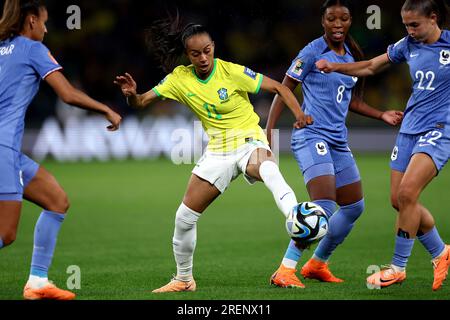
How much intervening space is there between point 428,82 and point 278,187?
59.3 inches

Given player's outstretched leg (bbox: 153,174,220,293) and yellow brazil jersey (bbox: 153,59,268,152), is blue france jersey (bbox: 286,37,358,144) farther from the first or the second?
player's outstretched leg (bbox: 153,174,220,293)

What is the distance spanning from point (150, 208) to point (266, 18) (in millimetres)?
6391

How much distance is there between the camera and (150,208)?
14.3m

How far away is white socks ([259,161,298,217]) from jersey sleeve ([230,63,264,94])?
632mm

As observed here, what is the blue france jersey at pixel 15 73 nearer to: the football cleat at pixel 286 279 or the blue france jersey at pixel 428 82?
the football cleat at pixel 286 279

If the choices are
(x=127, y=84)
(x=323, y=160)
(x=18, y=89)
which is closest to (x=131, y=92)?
(x=127, y=84)

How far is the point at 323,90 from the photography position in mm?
7461

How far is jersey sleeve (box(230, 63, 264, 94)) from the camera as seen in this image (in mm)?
6840

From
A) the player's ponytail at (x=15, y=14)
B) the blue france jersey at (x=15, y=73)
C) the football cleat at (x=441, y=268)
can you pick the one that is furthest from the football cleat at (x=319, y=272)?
the player's ponytail at (x=15, y=14)

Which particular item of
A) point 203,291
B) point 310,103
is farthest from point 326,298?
point 310,103

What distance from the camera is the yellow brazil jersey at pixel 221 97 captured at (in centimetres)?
692

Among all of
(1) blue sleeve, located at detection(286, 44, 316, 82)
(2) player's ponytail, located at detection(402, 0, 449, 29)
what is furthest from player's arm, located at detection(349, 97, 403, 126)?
(2) player's ponytail, located at detection(402, 0, 449, 29)

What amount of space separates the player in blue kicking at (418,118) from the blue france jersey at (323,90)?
1.38 ft
